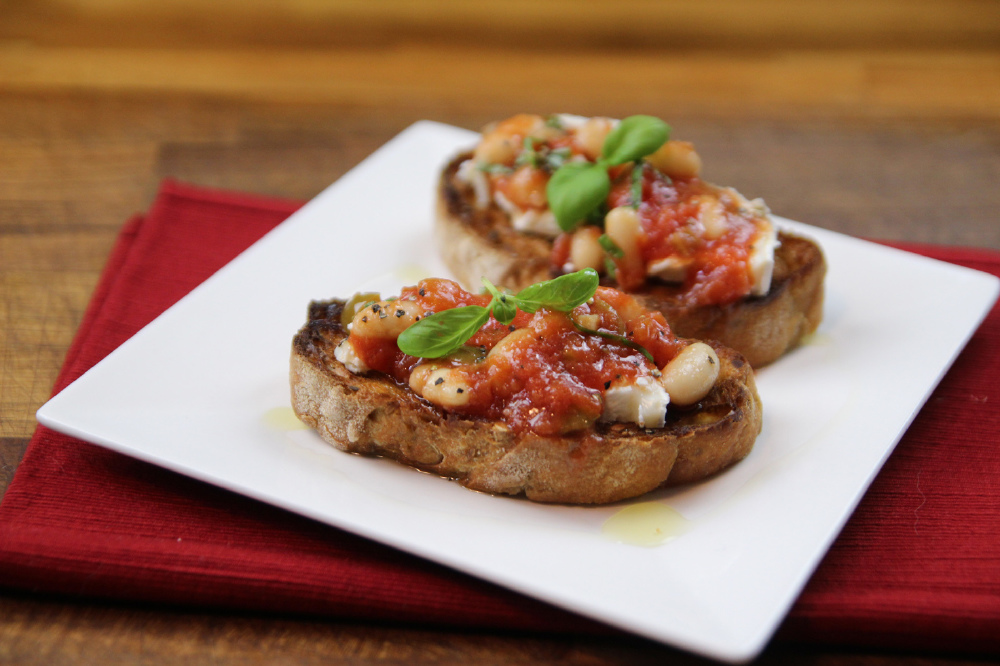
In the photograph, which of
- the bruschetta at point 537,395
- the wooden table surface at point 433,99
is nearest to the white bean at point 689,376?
the bruschetta at point 537,395

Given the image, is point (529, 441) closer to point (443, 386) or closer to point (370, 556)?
point (443, 386)

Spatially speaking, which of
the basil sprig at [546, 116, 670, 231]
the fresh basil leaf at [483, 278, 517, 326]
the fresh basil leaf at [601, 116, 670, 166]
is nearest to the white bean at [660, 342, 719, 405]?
the fresh basil leaf at [483, 278, 517, 326]

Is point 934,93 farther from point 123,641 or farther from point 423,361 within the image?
point 123,641

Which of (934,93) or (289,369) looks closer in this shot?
(289,369)

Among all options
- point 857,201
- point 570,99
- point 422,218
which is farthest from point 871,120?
point 422,218

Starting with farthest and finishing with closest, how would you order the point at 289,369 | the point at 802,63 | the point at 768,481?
the point at 802,63 < the point at 289,369 < the point at 768,481

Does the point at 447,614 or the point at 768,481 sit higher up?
the point at 768,481

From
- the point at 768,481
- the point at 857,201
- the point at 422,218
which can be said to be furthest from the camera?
the point at 857,201
